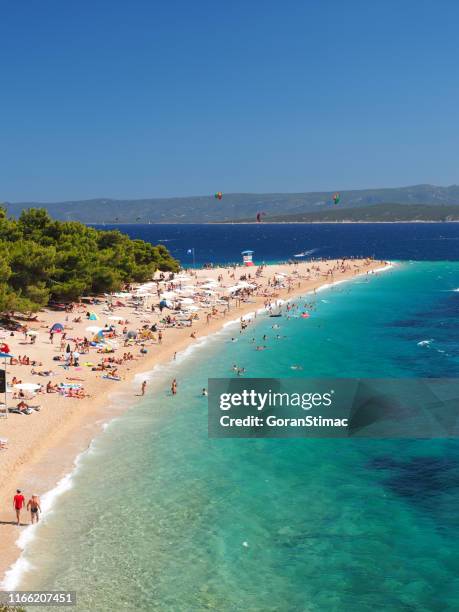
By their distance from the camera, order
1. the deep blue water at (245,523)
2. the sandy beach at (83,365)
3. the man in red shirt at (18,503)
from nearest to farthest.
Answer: the deep blue water at (245,523) → the man in red shirt at (18,503) → the sandy beach at (83,365)

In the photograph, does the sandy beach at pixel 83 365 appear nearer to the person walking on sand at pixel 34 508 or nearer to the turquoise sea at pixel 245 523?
the person walking on sand at pixel 34 508

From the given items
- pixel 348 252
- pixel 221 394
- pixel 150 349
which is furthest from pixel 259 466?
pixel 348 252

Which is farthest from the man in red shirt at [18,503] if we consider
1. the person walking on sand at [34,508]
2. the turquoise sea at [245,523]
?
the turquoise sea at [245,523]

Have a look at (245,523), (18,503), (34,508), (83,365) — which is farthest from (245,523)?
(83,365)

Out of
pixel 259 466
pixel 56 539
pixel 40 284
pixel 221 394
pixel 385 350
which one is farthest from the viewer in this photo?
pixel 40 284

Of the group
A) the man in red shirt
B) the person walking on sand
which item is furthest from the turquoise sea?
the man in red shirt

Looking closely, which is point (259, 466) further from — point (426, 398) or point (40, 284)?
point (40, 284)

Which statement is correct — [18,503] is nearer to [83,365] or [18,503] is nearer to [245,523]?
[245,523]
